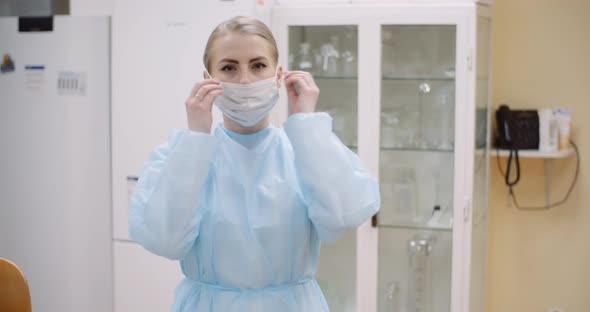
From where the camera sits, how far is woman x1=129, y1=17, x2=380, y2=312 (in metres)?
1.46

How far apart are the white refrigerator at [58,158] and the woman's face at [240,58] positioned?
170cm

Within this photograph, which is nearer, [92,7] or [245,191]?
[245,191]

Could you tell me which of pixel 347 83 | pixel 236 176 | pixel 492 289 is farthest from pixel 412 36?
pixel 236 176

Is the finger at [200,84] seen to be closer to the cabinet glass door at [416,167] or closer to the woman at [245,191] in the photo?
the woman at [245,191]

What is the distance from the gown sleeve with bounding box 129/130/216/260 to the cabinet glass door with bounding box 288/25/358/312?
5.64 ft

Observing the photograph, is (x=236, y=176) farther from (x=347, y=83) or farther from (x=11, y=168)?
(x=11, y=168)

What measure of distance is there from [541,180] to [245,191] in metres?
2.38

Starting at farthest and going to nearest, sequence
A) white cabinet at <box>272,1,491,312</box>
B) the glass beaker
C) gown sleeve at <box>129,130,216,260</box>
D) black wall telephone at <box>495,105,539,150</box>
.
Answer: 1. black wall telephone at <box>495,105,539,150</box>
2. the glass beaker
3. white cabinet at <box>272,1,491,312</box>
4. gown sleeve at <box>129,130,216,260</box>

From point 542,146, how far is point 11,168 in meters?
2.43

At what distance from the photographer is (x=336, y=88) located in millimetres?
3162

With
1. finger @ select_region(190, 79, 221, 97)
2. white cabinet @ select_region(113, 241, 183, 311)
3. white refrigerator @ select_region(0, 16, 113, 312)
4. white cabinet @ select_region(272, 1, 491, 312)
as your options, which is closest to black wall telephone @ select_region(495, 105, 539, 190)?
white cabinet @ select_region(272, 1, 491, 312)

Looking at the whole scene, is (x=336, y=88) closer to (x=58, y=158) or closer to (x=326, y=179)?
(x=58, y=158)

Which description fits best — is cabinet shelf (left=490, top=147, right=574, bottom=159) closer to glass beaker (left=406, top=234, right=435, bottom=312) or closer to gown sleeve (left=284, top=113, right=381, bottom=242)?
glass beaker (left=406, top=234, right=435, bottom=312)

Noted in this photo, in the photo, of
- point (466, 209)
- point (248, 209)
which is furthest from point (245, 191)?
point (466, 209)
